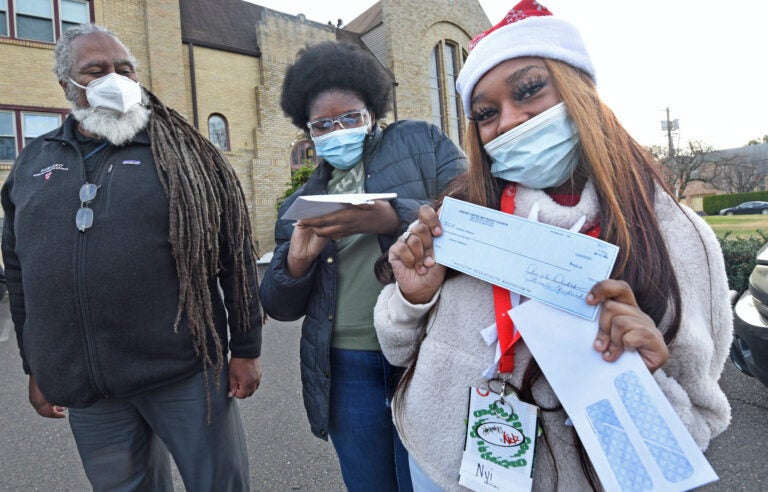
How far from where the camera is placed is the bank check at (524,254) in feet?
3.35

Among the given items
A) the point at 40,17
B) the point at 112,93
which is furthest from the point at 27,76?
the point at 112,93

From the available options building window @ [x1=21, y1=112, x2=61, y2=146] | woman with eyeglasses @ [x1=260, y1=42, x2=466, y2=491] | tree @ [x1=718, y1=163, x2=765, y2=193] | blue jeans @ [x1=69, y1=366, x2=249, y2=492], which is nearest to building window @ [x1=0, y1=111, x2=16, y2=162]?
building window @ [x1=21, y1=112, x2=61, y2=146]

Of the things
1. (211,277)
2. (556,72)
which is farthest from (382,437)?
(556,72)

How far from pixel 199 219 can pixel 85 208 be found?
424 millimetres

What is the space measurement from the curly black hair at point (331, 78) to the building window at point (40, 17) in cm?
1372

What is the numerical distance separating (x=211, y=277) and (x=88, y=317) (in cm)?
49

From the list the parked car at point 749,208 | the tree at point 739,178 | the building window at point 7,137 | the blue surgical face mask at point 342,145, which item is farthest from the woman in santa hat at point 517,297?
the tree at point 739,178

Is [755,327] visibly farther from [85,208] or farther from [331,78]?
[85,208]

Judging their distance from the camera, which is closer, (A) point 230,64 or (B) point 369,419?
(B) point 369,419

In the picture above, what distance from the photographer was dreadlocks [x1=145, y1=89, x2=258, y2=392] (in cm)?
194

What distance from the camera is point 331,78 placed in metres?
2.07

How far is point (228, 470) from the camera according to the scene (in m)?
2.01

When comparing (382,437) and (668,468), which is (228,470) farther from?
(668,468)

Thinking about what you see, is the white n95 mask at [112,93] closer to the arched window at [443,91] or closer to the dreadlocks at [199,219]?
the dreadlocks at [199,219]
